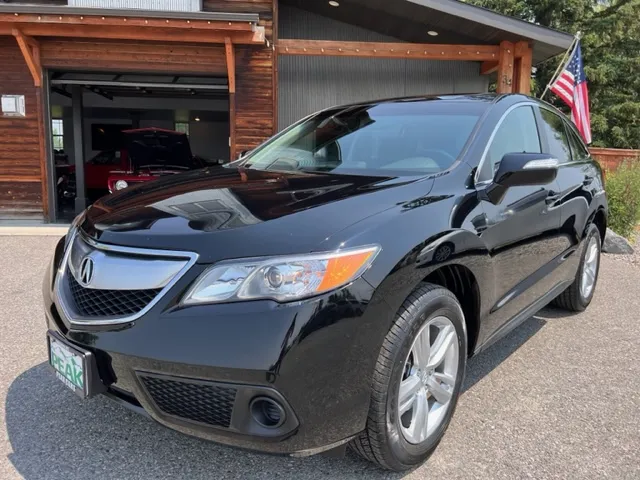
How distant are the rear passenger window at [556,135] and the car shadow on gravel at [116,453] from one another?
2.55m

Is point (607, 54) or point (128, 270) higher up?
point (607, 54)

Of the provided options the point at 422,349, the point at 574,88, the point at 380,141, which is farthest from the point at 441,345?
the point at 574,88

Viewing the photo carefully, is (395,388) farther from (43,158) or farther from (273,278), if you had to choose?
(43,158)

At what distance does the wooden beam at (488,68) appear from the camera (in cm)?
1050

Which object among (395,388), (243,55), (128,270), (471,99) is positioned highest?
(243,55)

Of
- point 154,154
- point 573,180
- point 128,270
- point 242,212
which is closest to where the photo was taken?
point 128,270

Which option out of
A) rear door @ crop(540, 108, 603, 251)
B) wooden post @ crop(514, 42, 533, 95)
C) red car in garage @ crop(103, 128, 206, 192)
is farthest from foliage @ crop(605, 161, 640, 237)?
red car in garage @ crop(103, 128, 206, 192)

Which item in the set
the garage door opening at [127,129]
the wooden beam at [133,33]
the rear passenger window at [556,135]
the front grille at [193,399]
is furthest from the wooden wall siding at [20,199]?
the front grille at [193,399]

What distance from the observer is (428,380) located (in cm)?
227

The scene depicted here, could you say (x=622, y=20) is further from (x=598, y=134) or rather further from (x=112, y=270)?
(x=112, y=270)

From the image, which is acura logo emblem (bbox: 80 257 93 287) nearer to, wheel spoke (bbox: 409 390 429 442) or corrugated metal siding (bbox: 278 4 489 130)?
wheel spoke (bbox: 409 390 429 442)

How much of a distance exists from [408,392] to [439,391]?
0.82 ft

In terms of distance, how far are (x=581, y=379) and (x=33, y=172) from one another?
29.1ft

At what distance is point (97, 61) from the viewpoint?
348 inches
